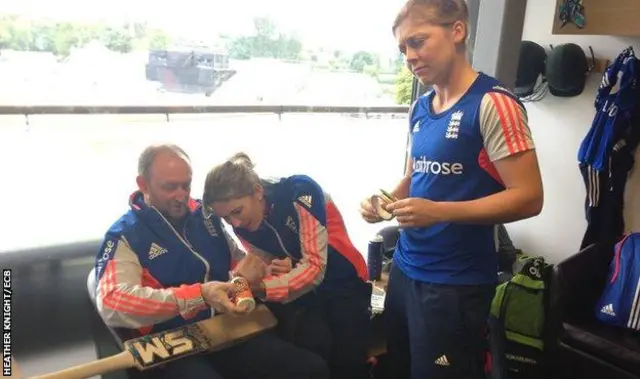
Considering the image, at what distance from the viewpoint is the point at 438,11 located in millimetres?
1146

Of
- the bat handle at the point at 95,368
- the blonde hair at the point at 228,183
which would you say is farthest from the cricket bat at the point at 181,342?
the blonde hair at the point at 228,183

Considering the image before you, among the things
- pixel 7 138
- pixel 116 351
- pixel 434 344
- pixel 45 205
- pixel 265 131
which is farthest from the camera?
pixel 265 131

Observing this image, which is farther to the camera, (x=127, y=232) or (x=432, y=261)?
(x=127, y=232)

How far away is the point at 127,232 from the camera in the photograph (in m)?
1.48

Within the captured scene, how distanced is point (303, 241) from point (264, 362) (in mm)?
372

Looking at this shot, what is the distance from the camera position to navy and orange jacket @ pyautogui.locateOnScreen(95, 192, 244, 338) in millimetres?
1395

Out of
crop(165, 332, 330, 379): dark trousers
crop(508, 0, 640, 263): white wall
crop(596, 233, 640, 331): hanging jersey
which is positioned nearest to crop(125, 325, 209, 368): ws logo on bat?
crop(165, 332, 330, 379): dark trousers

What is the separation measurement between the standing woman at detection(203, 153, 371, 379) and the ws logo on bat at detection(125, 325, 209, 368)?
21 centimetres

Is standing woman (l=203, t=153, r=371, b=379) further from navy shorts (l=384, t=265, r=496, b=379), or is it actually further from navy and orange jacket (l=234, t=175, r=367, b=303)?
navy shorts (l=384, t=265, r=496, b=379)

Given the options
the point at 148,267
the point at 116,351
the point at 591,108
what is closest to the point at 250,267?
the point at 148,267

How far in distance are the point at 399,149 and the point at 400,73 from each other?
1.35 feet

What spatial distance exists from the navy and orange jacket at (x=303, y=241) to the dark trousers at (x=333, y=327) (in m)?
0.04

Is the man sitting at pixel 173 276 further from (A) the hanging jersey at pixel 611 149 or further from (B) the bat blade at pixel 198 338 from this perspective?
(A) the hanging jersey at pixel 611 149

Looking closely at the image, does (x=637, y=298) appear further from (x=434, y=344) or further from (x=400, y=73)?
(x=400, y=73)
